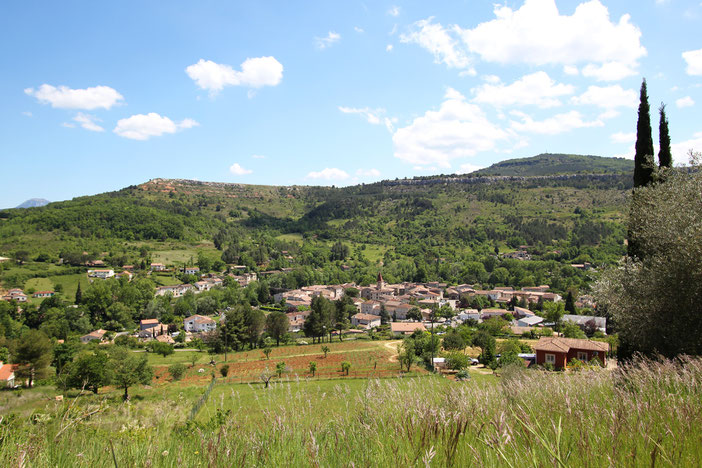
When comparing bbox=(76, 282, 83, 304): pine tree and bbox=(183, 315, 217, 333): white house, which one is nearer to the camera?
bbox=(183, 315, 217, 333): white house

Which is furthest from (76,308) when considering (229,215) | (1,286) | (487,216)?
(487,216)

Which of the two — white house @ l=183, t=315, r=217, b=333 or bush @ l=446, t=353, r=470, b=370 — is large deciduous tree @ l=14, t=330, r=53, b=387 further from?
white house @ l=183, t=315, r=217, b=333

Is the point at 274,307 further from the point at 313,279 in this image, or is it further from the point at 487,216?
the point at 487,216

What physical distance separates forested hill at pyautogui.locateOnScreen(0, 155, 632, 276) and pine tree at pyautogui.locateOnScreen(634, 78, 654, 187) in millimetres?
80853

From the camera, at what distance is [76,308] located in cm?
5884

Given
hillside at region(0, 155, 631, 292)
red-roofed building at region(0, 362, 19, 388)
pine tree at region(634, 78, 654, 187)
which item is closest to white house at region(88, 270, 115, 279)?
hillside at region(0, 155, 631, 292)

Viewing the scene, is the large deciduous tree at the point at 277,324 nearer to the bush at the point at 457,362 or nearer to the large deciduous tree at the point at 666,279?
the bush at the point at 457,362

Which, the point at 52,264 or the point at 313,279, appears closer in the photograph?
the point at 52,264

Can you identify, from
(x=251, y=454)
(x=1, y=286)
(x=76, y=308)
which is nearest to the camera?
(x=251, y=454)

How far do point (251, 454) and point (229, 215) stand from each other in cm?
16290

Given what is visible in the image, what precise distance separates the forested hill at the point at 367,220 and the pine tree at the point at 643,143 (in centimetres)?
8085

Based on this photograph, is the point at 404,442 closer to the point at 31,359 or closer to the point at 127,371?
the point at 127,371

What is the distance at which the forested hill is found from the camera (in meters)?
99.1

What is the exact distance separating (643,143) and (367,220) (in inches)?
5341
